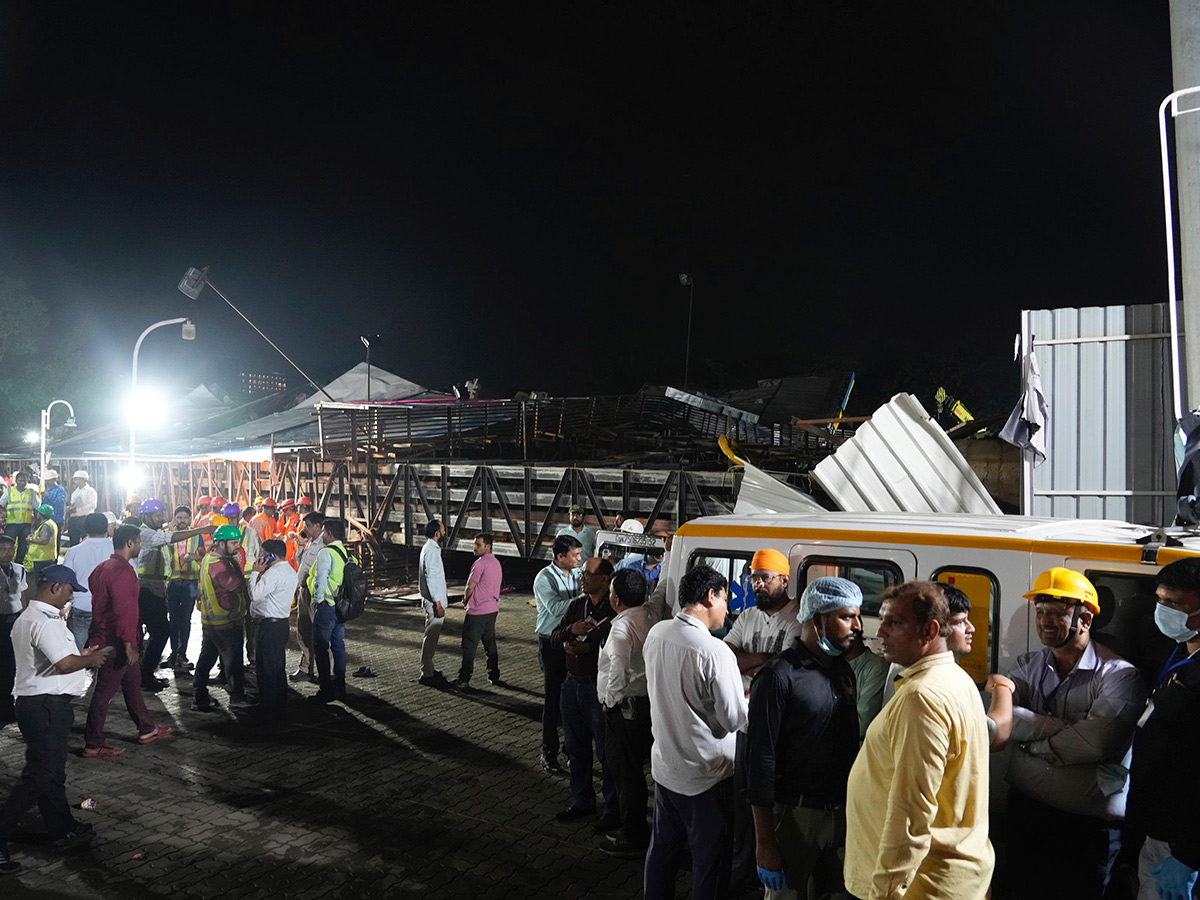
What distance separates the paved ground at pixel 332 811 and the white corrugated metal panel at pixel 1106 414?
510 centimetres

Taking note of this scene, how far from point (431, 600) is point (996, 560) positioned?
650 cm

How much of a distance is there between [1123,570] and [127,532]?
703 cm

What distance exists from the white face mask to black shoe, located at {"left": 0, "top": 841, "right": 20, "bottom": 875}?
239 inches

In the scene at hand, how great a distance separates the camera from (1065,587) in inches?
123

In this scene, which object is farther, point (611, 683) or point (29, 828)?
point (29, 828)

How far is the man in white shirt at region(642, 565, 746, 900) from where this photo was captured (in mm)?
3594

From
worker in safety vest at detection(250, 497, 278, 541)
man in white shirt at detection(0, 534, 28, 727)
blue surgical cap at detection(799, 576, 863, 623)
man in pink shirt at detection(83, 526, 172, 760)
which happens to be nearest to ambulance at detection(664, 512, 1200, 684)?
blue surgical cap at detection(799, 576, 863, 623)

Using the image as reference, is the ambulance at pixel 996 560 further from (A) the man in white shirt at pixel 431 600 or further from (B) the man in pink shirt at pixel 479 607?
(A) the man in white shirt at pixel 431 600

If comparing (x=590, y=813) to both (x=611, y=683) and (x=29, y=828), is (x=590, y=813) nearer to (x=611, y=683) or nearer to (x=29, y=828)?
(x=611, y=683)

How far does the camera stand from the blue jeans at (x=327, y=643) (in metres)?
8.18

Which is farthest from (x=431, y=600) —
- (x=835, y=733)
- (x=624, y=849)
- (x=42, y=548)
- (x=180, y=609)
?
(x=835, y=733)

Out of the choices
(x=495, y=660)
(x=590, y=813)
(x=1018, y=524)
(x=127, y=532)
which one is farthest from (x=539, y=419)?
(x=1018, y=524)

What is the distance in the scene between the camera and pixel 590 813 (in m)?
5.49

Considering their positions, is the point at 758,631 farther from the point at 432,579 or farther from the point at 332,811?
the point at 432,579
